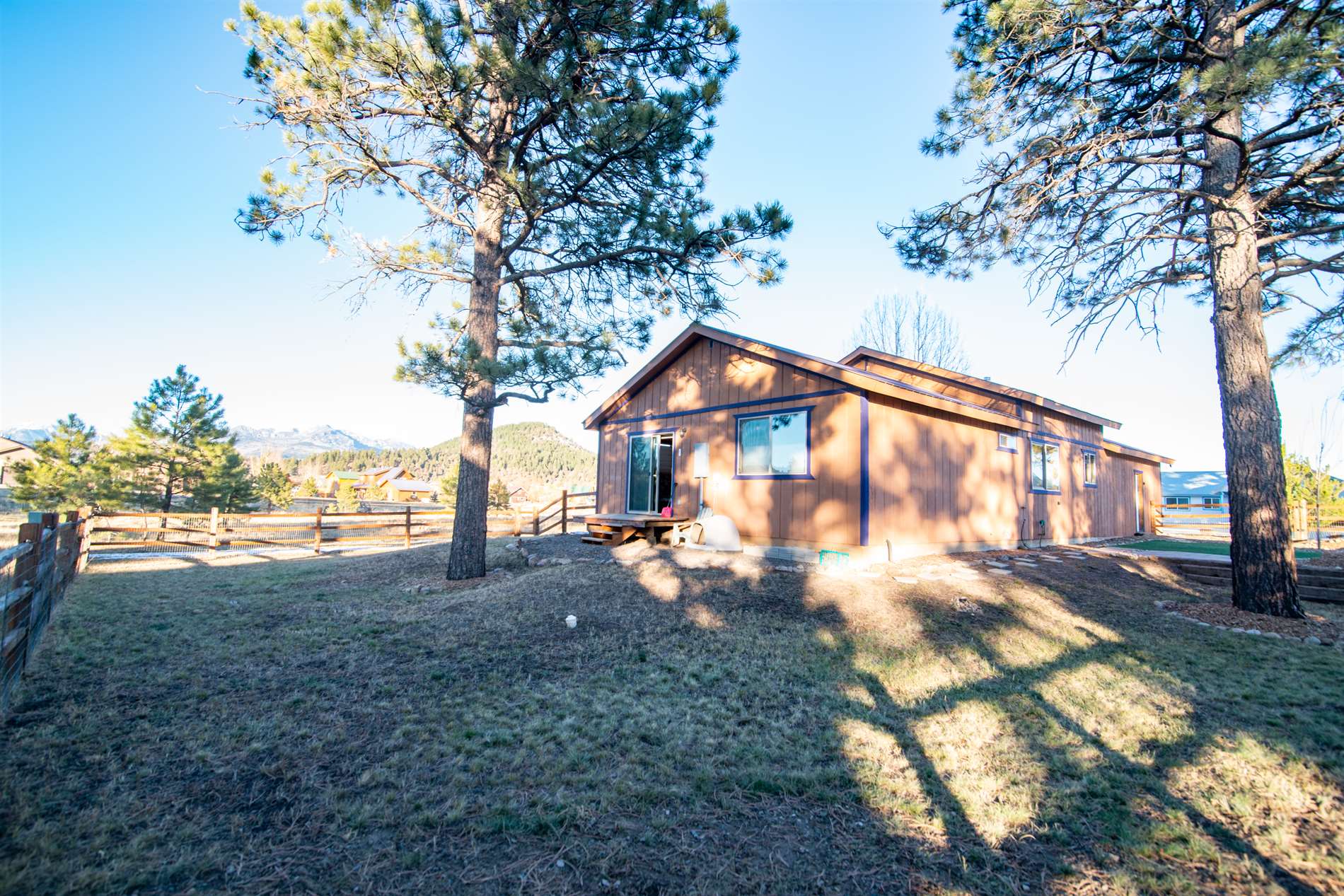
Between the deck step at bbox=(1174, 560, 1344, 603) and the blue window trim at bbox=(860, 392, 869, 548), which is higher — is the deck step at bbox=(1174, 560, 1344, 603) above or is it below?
below

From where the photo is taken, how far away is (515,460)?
123312 millimetres

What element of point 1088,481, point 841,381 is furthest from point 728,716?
point 1088,481

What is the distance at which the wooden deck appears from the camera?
34.4 feet

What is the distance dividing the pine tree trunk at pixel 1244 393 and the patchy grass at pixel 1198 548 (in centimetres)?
587

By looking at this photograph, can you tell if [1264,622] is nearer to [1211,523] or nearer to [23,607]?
[23,607]

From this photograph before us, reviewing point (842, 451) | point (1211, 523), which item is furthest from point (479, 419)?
point (1211, 523)

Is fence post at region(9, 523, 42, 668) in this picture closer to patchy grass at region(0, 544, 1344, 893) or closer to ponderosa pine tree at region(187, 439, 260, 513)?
patchy grass at region(0, 544, 1344, 893)

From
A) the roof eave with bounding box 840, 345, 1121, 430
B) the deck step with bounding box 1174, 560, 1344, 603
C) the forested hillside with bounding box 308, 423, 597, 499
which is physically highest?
the forested hillside with bounding box 308, 423, 597, 499

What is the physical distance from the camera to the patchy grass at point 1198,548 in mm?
11625

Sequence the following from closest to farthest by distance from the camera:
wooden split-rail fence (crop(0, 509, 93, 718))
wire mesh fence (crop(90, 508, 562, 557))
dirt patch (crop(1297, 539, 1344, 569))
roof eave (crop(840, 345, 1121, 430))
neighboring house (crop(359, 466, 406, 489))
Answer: wooden split-rail fence (crop(0, 509, 93, 718))
dirt patch (crop(1297, 539, 1344, 569))
roof eave (crop(840, 345, 1121, 430))
wire mesh fence (crop(90, 508, 562, 557))
neighboring house (crop(359, 466, 406, 489))

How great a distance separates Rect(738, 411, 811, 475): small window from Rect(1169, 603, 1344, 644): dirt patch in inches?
203

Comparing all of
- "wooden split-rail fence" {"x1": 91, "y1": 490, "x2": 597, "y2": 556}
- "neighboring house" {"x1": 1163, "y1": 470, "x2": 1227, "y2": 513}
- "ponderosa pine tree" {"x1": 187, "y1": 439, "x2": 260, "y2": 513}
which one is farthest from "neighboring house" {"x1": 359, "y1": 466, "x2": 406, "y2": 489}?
"neighboring house" {"x1": 1163, "y1": 470, "x2": 1227, "y2": 513}

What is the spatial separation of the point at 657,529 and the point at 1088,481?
1262 centimetres

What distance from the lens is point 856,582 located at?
7.61 meters
